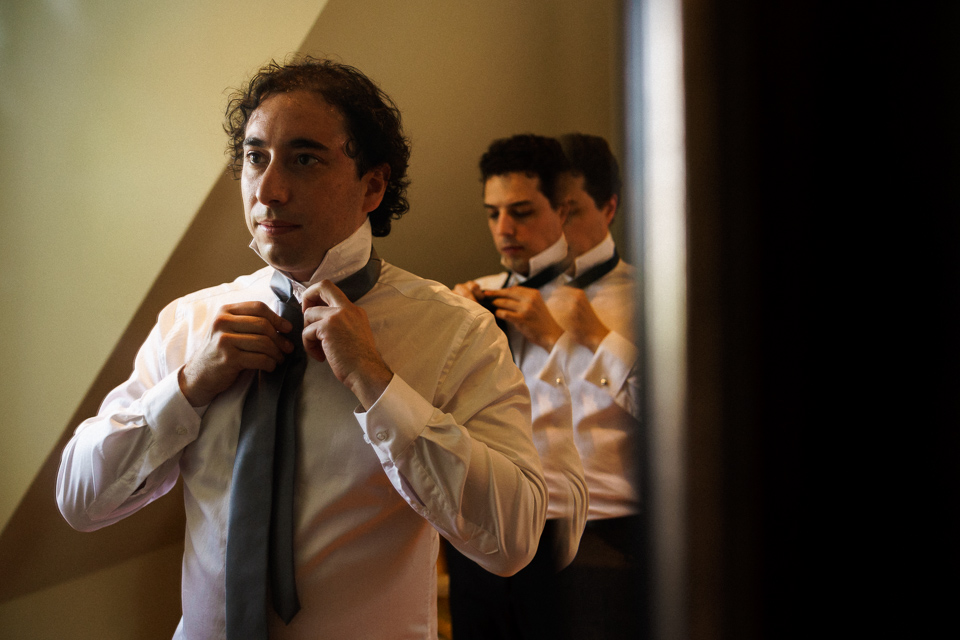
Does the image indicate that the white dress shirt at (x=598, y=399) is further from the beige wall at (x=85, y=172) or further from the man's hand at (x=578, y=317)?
the beige wall at (x=85, y=172)

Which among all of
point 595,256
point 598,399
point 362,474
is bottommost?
point 362,474

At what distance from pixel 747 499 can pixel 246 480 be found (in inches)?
29.2

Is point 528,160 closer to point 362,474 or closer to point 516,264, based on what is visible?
point 516,264

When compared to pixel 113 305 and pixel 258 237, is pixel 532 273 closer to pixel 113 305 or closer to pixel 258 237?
pixel 258 237

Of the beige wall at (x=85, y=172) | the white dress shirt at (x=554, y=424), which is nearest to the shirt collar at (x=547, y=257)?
the white dress shirt at (x=554, y=424)

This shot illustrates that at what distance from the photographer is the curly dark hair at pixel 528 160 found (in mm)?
696

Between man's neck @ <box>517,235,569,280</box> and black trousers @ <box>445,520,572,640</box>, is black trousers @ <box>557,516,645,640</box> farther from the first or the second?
man's neck @ <box>517,235,569,280</box>

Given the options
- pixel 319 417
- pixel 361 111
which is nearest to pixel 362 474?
pixel 319 417

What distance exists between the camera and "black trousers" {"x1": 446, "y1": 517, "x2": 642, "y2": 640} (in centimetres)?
61

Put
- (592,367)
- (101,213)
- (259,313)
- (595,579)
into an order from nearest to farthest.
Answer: (595,579), (592,367), (259,313), (101,213)

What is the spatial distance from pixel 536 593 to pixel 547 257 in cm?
37

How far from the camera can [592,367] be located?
2.14 feet

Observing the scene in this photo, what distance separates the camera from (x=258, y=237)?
75 cm

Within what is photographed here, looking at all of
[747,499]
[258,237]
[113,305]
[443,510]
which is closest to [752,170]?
[747,499]
